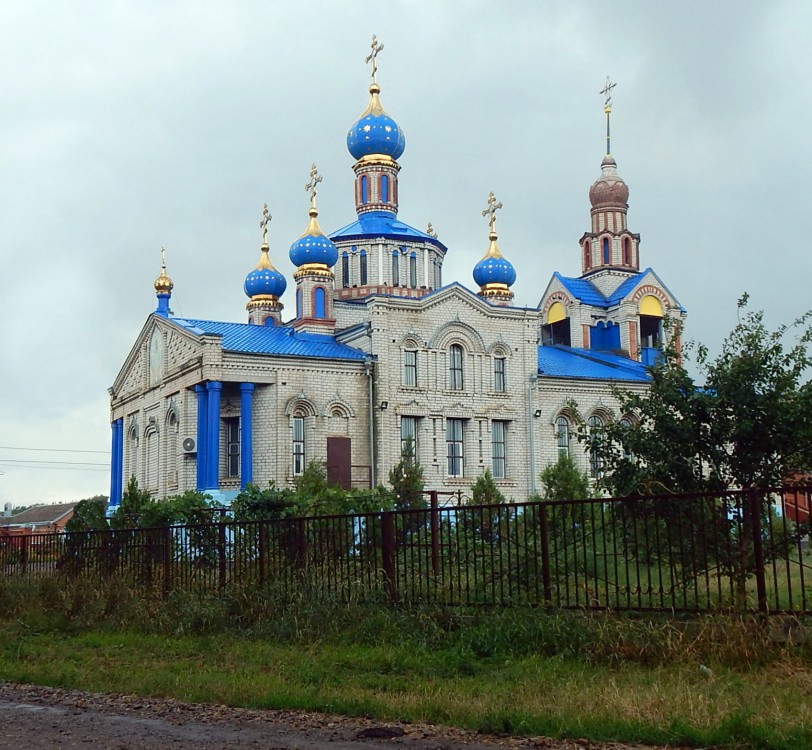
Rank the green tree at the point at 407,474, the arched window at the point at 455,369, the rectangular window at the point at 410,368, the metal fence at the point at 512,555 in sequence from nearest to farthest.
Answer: the metal fence at the point at 512,555, the green tree at the point at 407,474, the rectangular window at the point at 410,368, the arched window at the point at 455,369

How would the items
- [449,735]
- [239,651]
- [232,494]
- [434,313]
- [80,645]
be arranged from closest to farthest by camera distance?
[449,735], [239,651], [80,645], [232,494], [434,313]

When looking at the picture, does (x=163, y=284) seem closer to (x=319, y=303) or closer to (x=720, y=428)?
(x=319, y=303)

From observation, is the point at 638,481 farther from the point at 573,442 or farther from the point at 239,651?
the point at 573,442

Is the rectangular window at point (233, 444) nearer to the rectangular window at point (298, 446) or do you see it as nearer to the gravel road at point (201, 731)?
the rectangular window at point (298, 446)

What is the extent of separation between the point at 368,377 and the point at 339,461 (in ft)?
9.23

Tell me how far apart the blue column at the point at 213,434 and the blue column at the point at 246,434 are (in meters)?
0.72

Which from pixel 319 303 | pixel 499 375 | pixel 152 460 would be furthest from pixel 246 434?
pixel 499 375

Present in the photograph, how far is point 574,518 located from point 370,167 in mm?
32125

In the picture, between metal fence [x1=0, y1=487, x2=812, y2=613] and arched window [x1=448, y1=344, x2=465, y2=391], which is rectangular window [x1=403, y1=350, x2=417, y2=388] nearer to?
arched window [x1=448, y1=344, x2=465, y2=391]

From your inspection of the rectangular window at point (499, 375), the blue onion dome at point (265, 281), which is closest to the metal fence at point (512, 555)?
the rectangular window at point (499, 375)

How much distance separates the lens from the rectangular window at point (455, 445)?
3369 centimetres

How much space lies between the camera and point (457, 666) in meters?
9.25

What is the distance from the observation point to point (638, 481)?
39.8 feet

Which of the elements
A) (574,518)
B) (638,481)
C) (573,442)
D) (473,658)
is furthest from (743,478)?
(573,442)
